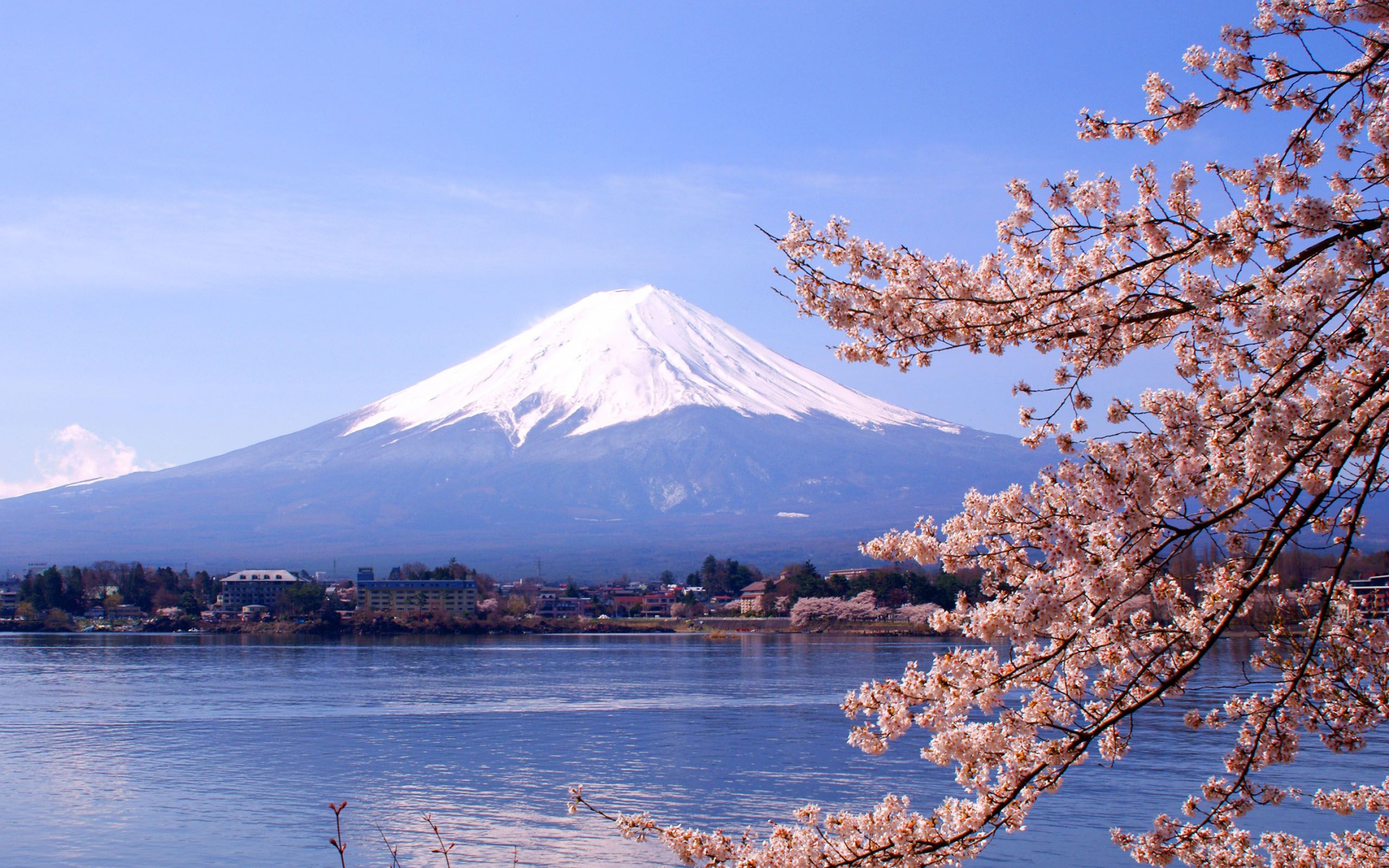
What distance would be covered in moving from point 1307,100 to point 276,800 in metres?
10.5

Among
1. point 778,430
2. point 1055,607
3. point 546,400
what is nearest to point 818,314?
point 1055,607

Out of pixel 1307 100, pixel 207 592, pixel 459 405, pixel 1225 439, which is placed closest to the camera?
pixel 1225 439

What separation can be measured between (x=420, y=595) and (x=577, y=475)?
67135mm

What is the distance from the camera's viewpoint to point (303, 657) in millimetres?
31828

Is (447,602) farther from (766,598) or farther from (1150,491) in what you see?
(1150,491)

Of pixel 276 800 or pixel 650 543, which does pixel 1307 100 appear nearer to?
pixel 276 800

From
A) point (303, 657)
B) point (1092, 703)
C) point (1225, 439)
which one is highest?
point (1225, 439)

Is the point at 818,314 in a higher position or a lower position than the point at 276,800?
higher

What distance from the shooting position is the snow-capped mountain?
100 metres

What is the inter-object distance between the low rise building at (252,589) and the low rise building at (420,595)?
157 inches

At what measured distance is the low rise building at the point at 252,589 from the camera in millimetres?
57812

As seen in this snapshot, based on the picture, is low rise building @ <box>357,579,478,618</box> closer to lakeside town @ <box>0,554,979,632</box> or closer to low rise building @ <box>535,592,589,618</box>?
lakeside town @ <box>0,554,979,632</box>

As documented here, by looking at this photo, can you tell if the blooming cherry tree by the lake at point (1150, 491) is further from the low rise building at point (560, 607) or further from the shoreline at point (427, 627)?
Result: the low rise building at point (560, 607)

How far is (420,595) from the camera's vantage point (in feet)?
179
